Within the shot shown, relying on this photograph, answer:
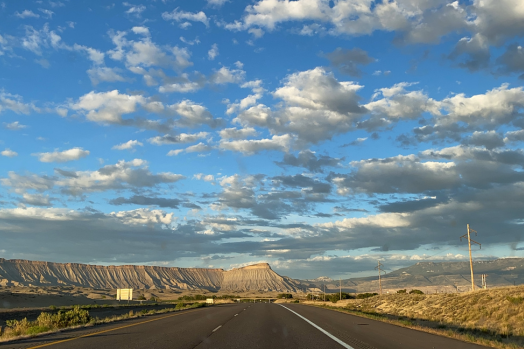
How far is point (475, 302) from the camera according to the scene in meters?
32.6

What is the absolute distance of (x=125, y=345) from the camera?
43.7 ft

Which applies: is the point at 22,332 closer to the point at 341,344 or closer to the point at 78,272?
the point at 341,344

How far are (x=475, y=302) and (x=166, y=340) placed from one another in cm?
2633

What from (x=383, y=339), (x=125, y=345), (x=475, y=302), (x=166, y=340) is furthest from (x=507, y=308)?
(x=125, y=345)

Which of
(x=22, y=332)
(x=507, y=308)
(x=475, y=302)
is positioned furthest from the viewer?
(x=475, y=302)

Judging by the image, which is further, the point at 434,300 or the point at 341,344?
the point at 434,300

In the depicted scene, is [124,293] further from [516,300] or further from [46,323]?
[516,300]

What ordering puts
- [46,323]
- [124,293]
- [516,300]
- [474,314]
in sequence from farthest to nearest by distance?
[124,293] < [474,314] < [516,300] < [46,323]

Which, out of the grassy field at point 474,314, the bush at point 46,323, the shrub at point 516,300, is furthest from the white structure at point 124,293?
the shrub at point 516,300

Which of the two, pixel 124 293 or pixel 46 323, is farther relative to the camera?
pixel 124 293

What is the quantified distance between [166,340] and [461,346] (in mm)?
9435

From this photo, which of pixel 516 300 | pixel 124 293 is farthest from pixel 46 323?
pixel 124 293

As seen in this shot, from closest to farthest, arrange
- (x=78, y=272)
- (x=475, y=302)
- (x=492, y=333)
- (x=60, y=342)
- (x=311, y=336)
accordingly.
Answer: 1. (x=60, y=342)
2. (x=311, y=336)
3. (x=492, y=333)
4. (x=475, y=302)
5. (x=78, y=272)

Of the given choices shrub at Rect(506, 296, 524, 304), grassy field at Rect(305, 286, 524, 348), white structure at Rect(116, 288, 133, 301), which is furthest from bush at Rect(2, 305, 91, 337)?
white structure at Rect(116, 288, 133, 301)
